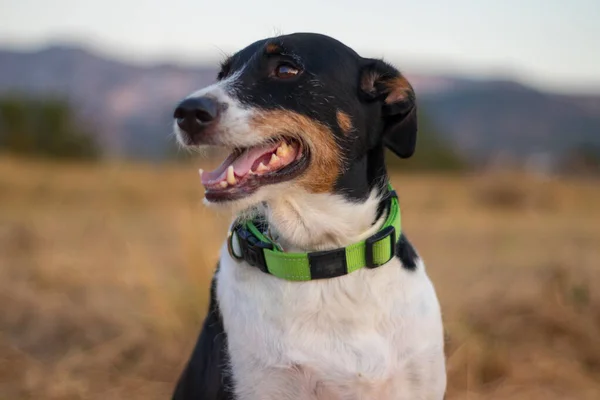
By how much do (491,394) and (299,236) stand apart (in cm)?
209

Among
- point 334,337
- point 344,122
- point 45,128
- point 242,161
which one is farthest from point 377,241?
point 45,128

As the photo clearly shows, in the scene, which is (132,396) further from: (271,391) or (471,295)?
(471,295)

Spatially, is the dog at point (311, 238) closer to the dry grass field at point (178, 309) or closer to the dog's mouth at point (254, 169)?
the dog's mouth at point (254, 169)

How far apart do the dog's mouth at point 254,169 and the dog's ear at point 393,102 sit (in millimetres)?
393

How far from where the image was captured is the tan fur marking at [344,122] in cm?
298

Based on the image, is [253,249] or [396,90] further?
[396,90]

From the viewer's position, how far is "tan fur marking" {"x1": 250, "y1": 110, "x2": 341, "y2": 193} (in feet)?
9.44

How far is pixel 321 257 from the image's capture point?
2814 millimetres

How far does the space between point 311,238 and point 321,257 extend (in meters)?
0.17

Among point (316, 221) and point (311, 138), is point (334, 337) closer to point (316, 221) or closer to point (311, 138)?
point (316, 221)

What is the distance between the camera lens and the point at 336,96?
300cm

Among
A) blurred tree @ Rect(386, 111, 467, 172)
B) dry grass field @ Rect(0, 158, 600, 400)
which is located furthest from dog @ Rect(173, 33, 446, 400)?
blurred tree @ Rect(386, 111, 467, 172)

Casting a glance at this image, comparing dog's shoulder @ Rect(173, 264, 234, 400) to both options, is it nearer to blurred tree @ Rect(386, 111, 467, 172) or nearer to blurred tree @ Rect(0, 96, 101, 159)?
blurred tree @ Rect(386, 111, 467, 172)

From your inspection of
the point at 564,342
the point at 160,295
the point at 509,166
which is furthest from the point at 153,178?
the point at 564,342
